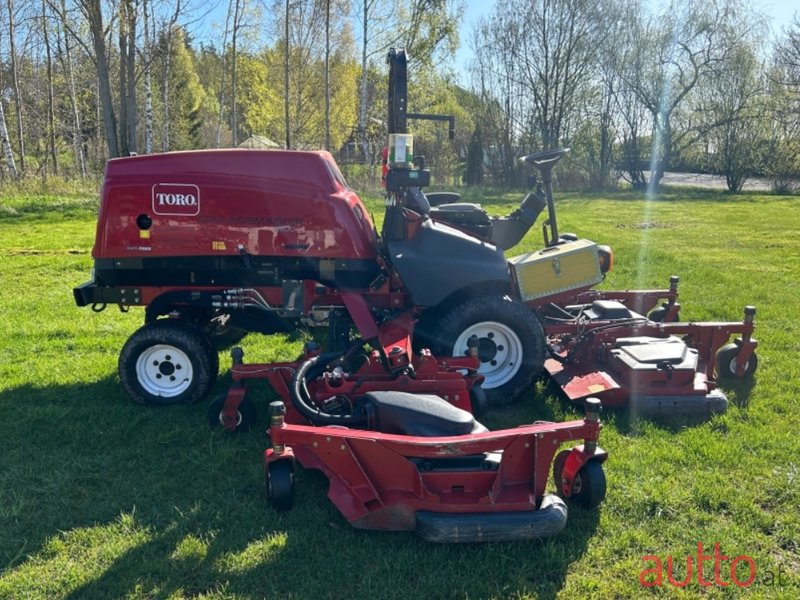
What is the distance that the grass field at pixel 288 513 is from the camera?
2736 millimetres

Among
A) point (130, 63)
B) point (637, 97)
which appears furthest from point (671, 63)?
point (130, 63)

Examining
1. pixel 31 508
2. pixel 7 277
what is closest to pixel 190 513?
pixel 31 508

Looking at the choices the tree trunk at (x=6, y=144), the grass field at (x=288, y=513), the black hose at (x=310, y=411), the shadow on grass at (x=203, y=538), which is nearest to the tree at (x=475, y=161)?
the tree trunk at (x=6, y=144)

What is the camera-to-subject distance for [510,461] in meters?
3.04

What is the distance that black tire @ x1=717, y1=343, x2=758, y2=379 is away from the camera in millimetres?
5008

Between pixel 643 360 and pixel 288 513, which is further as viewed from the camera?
pixel 643 360

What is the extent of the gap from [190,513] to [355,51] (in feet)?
94.2

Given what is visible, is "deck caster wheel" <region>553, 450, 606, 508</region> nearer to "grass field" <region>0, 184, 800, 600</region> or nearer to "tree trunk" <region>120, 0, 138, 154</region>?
"grass field" <region>0, 184, 800, 600</region>

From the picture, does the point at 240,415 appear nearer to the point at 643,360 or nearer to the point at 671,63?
the point at 643,360

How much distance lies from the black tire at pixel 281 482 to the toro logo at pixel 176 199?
1.94 metres

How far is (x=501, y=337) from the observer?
4566mm

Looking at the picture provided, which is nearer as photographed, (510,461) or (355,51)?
(510,461)

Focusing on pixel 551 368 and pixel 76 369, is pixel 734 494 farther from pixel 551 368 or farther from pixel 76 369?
pixel 76 369

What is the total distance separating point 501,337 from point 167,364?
238 cm
